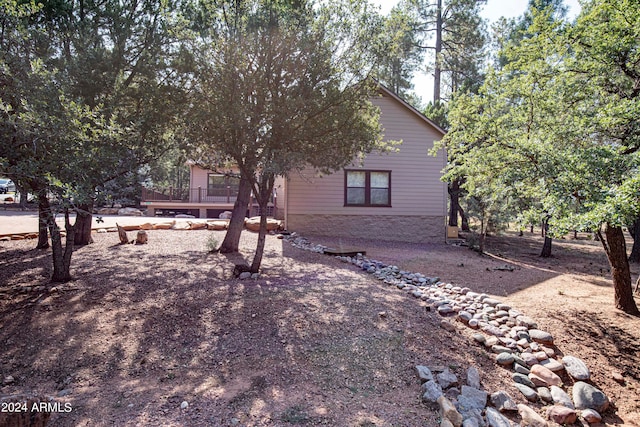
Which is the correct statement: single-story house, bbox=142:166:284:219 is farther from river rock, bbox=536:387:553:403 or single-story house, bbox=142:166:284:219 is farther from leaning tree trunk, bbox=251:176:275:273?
river rock, bbox=536:387:553:403

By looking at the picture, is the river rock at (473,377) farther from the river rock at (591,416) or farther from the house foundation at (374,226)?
the house foundation at (374,226)

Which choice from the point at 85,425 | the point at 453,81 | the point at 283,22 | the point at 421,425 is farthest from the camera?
the point at 453,81

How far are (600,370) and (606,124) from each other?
3.10m

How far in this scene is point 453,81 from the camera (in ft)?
62.5

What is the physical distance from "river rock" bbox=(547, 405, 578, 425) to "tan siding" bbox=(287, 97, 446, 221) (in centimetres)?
915

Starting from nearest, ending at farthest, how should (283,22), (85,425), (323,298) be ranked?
1. (85,425)
2. (323,298)
3. (283,22)

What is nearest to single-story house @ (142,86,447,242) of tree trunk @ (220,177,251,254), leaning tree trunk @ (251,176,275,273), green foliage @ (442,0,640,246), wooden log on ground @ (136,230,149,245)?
tree trunk @ (220,177,251,254)

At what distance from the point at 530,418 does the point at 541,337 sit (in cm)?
171

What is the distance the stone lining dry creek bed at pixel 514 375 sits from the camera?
309 centimetres

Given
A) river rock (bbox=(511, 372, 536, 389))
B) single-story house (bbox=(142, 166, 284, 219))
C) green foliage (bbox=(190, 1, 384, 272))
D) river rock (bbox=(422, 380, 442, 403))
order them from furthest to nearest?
single-story house (bbox=(142, 166, 284, 219))
green foliage (bbox=(190, 1, 384, 272))
river rock (bbox=(511, 372, 536, 389))
river rock (bbox=(422, 380, 442, 403))

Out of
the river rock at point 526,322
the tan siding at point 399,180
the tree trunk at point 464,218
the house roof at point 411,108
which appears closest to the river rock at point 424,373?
the river rock at point 526,322

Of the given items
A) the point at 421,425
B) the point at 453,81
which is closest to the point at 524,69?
the point at 421,425

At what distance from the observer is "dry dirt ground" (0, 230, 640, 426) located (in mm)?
2822

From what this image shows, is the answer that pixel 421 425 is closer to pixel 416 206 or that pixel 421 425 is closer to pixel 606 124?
pixel 606 124
